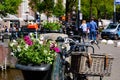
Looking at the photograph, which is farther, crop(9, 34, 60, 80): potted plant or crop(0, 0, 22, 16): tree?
crop(0, 0, 22, 16): tree

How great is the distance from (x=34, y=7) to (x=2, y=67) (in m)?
45.5

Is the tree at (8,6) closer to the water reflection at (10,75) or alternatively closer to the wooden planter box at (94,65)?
the water reflection at (10,75)

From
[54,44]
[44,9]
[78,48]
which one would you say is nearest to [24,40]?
[54,44]

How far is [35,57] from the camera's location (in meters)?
8.38

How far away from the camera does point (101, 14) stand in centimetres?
8006

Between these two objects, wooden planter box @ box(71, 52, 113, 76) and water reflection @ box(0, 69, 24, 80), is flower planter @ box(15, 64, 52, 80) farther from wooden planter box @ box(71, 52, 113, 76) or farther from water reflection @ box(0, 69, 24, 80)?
water reflection @ box(0, 69, 24, 80)

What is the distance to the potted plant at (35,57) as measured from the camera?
827 centimetres

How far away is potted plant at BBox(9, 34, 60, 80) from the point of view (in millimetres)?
8266

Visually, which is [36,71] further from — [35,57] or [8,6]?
[8,6]

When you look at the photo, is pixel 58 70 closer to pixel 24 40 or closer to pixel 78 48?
pixel 24 40

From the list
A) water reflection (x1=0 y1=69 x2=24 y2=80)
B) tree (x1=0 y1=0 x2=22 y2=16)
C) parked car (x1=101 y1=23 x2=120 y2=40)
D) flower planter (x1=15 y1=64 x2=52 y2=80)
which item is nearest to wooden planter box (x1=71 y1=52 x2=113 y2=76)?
flower planter (x1=15 y1=64 x2=52 y2=80)

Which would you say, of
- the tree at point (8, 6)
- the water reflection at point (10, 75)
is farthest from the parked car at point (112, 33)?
the water reflection at point (10, 75)

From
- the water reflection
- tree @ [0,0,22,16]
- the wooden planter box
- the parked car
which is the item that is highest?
the wooden planter box

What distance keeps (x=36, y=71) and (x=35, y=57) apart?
26cm
